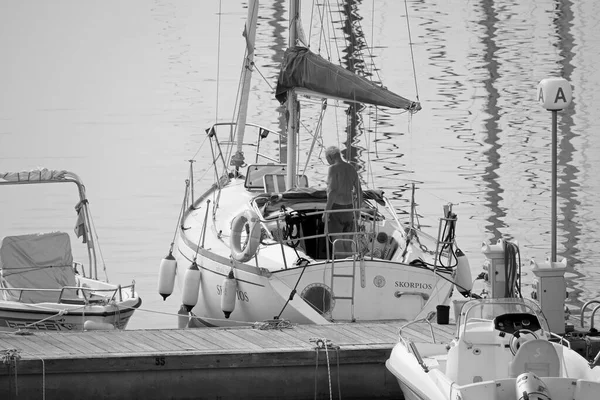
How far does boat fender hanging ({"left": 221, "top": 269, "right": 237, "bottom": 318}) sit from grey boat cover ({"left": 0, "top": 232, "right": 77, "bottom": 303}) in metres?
1.81

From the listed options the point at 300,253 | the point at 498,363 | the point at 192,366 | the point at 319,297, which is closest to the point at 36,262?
the point at 300,253

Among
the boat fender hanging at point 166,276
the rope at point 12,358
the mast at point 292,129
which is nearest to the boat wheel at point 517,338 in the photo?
the rope at point 12,358

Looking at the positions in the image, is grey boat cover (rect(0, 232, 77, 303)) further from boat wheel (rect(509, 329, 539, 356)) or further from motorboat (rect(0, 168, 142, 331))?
boat wheel (rect(509, 329, 539, 356))

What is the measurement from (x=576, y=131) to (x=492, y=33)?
45.5 ft

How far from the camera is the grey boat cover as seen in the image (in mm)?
15039

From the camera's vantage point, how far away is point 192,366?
1180 cm

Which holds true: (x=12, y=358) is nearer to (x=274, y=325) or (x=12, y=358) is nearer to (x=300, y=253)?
(x=274, y=325)

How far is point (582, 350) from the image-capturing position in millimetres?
12336

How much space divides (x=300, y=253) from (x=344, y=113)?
1902 centimetres

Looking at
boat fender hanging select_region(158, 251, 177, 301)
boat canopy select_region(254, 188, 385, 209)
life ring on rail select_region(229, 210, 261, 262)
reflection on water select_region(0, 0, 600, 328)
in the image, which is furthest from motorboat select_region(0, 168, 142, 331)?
boat canopy select_region(254, 188, 385, 209)

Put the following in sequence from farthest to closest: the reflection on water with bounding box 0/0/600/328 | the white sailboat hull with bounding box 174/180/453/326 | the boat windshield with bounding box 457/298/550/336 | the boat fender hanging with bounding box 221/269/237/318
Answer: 1. the reflection on water with bounding box 0/0/600/328
2. the boat fender hanging with bounding box 221/269/237/318
3. the white sailboat hull with bounding box 174/180/453/326
4. the boat windshield with bounding box 457/298/550/336

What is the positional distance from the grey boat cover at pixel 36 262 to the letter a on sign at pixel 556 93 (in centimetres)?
552

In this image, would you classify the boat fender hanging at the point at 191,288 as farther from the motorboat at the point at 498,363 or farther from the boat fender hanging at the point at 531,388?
the boat fender hanging at the point at 531,388

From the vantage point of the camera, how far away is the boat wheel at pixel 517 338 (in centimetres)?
1048
